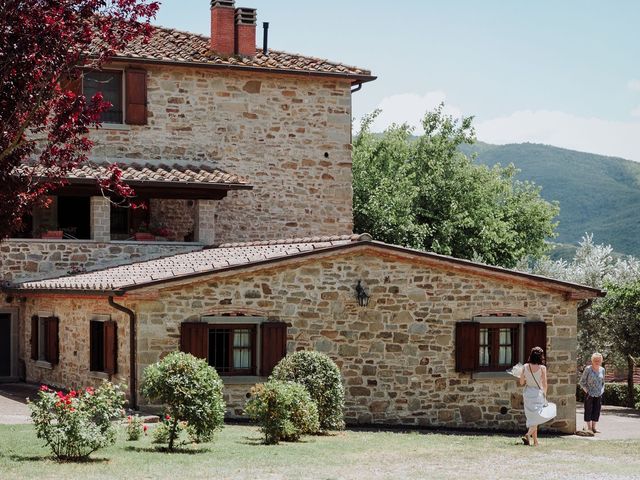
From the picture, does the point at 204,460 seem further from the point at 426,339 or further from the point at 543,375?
the point at 426,339

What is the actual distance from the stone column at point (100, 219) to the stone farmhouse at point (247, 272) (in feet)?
0.09

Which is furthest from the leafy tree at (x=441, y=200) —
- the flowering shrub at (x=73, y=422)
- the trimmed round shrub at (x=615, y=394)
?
the flowering shrub at (x=73, y=422)

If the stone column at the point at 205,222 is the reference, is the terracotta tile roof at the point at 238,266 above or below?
below

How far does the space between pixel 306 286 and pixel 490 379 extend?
4.12 meters

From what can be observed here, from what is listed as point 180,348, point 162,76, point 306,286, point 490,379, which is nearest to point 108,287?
point 180,348

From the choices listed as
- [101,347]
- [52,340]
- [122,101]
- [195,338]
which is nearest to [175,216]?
[122,101]

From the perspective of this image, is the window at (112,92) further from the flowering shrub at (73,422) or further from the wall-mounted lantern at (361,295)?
the flowering shrub at (73,422)

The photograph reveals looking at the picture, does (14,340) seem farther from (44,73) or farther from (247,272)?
(44,73)

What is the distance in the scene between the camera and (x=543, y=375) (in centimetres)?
1723

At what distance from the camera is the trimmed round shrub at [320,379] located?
1795 centimetres

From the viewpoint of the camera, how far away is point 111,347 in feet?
66.5

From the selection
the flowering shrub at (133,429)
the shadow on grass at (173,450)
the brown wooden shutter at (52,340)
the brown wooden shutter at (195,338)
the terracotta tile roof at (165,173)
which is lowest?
the shadow on grass at (173,450)

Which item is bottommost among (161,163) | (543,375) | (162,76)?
(543,375)

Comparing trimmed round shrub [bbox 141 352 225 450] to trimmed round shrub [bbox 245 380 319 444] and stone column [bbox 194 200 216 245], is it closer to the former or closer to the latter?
trimmed round shrub [bbox 245 380 319 444]
